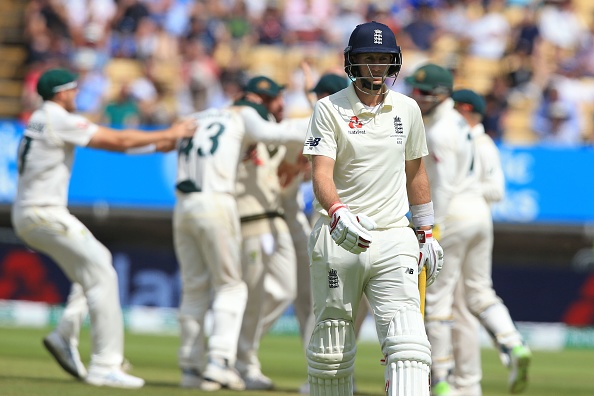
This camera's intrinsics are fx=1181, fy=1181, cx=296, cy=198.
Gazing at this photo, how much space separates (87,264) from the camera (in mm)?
8203

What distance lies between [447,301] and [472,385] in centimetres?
73

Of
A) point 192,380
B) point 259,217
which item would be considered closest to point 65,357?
point 192,380

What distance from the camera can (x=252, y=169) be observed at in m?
9.05

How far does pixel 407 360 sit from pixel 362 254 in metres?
0.54

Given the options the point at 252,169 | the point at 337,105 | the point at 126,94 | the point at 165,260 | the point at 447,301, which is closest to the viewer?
the point at 337,105

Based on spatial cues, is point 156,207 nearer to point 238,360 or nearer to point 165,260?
point 165,260

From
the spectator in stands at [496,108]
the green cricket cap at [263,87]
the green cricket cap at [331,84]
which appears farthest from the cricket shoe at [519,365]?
the spectator in stands at [496,108]

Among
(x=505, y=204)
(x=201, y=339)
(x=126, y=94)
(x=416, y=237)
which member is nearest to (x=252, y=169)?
(x=201, y=339)

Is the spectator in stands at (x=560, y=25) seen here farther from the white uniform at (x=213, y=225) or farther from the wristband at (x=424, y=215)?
the wristband at (x=424, y=215)

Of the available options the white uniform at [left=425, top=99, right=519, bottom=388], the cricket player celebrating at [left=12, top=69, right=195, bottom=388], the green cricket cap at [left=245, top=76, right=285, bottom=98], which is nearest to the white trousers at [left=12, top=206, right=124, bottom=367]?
the cricket player celebrating at [left=12, top=69, right=195, bottom=388]

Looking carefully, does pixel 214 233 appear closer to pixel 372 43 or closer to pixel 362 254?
pixel 362 254

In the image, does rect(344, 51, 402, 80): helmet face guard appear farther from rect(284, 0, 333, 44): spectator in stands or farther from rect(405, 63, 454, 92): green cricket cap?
rect(284, 0, 333, 44): spectator in stands

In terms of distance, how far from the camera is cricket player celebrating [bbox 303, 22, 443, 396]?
18.4 ft

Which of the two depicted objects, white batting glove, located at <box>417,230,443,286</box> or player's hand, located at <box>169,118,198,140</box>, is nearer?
white batting glove, located at <box>417,230,443,286</box>
